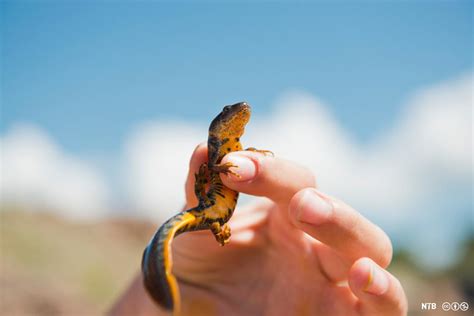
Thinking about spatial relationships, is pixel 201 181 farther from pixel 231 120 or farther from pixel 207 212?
pixel 231 120

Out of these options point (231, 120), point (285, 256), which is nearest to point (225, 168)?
point (231, 120)

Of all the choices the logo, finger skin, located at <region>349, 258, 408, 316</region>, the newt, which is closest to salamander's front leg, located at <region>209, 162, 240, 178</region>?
the newt

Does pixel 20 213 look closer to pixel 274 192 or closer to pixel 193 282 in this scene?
pixel 193 282

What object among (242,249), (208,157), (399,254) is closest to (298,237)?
(242,249)

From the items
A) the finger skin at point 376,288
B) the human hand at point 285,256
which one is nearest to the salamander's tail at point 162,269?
the human hand at point 285,256

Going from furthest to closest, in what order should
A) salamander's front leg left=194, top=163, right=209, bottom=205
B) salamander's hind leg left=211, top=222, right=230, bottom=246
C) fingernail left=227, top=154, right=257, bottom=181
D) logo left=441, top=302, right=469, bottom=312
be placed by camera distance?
logo left=441, top=302, right=469, bottom=312 → salamander's front leg left=194, top=163, right=209, bottom=205 → fingernail left=227, top=154, right=257, bottom=181 → salamander's hind leg left=211, top=222, right=230, bottom=246

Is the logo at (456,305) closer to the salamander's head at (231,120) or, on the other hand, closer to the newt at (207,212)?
the newt at (207,212)

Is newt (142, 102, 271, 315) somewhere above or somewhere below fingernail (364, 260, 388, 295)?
above

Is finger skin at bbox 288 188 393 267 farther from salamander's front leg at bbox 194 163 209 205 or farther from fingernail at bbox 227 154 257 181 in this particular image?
salamander's front leg at bbox 194 163 209 205
